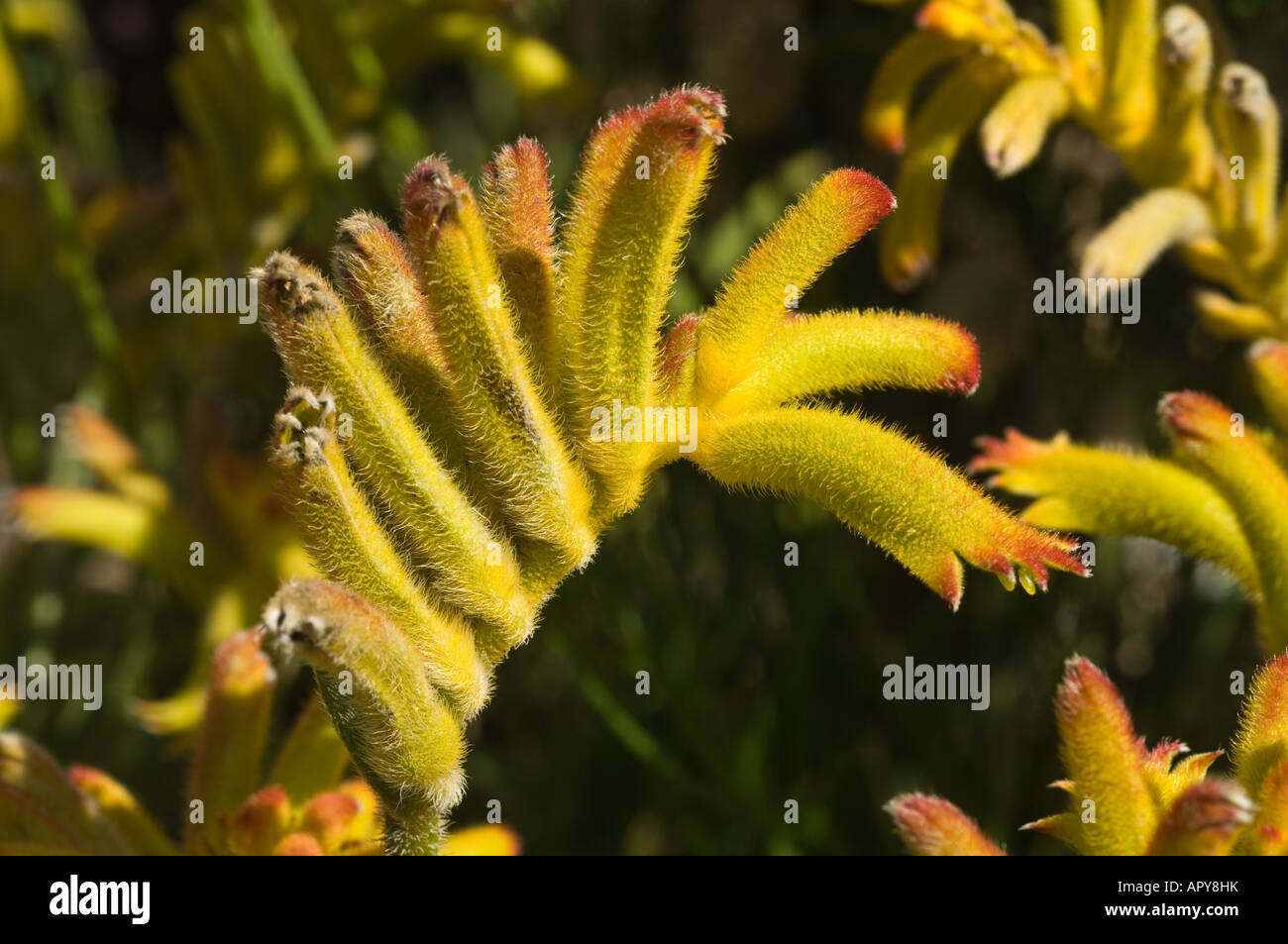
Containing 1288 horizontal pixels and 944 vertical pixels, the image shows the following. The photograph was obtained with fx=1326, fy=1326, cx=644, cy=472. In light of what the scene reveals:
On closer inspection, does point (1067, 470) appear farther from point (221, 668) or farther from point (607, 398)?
point (221, 668)

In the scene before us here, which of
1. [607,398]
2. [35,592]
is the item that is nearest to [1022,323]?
[607,398]

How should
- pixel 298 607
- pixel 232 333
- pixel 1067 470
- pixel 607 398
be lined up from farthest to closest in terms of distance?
pixel 232 333 → pixel 1067 470 → pixel 607 398 → pixel 298 607

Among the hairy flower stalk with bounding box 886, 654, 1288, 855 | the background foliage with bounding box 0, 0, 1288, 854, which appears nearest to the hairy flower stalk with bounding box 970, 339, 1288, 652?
the hairy flower stalk with bounding box 886, 654, 1288, 855

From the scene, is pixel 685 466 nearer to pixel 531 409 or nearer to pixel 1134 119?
pixel 1134 119

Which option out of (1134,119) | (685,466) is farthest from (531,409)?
(685,466)

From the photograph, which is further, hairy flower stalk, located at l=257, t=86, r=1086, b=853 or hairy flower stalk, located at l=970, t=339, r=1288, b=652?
hairy flower stalk, located at l=970, t=339, r=1288, b=652

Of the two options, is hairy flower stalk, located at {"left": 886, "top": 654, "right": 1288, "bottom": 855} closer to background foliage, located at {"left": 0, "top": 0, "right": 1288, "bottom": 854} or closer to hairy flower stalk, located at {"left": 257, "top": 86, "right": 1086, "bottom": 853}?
hairy flower stalk, located at {"left": 257, "top": 86, "right": 1086, "bottom": 853}
